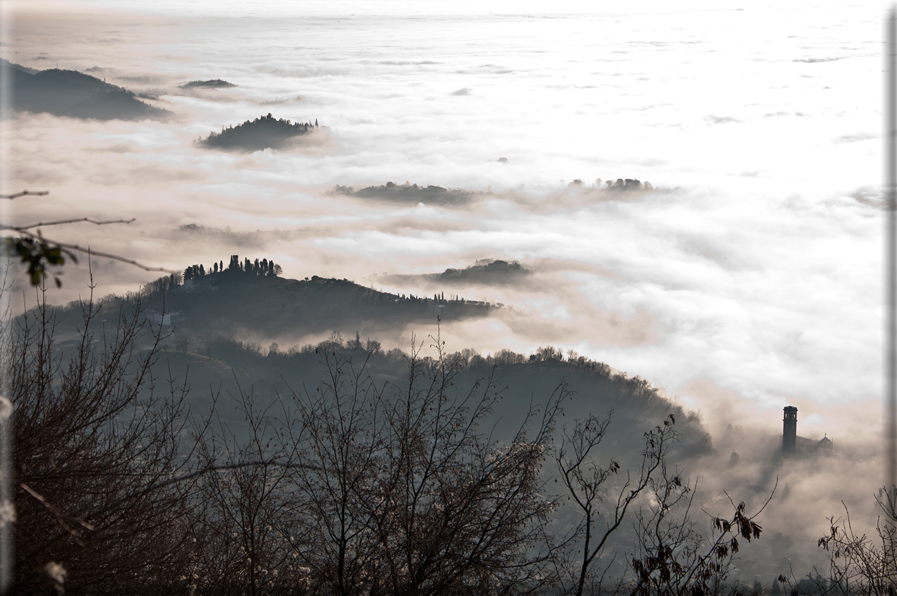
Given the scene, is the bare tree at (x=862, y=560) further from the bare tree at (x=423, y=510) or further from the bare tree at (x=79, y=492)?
the bare tree at (x=79, y=492)

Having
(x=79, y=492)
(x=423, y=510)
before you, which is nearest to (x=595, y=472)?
(x=423, y=510)

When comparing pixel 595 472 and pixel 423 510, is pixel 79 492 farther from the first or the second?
pixel 595 472

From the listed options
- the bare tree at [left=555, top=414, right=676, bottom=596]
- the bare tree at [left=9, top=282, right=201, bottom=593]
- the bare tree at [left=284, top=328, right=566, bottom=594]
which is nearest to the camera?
the bare tree at [left=9, top=282, right=201, bottom=593]

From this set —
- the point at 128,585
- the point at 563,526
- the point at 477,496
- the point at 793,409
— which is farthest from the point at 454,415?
the point at 793,409

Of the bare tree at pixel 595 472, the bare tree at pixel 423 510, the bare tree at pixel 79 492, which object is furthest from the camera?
the bare tree at pixel 423 510

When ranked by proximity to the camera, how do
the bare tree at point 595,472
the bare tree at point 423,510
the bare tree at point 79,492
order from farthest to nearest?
the bare tree at point 423,510 → the bare tree at point 595,472 → the bare tree at point 79,492

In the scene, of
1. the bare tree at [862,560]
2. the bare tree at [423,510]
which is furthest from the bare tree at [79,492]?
the bare tree at [862,560]

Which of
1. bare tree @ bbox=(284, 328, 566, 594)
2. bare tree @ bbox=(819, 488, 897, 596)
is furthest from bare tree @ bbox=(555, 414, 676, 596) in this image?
bare tree @ bbox=(819, 488, 897, 596)

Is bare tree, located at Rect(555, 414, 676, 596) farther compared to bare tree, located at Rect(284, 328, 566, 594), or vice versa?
bare tree, located at Rect(284, 328, 566, 594)

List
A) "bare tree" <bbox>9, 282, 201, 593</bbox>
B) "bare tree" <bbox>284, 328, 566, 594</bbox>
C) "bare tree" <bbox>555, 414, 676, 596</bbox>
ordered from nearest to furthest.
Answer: "bare tree" <bbox>9, 282, 201, 593</bbox> → "bare tree" <bbox>555, 414, 676, 596</bbox> → "bare tree" <bbox>284, 328, 566, 594</bbox>

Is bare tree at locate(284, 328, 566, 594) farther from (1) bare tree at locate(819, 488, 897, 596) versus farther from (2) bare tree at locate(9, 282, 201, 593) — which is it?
(1) bare tree at locate(819, 488, 897, 596)

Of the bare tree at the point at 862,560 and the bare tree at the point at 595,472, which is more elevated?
the bare tree at the point at 595,472

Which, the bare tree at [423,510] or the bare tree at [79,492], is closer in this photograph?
the bare tree at [79,492]

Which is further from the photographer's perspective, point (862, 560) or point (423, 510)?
point (862, 560)
